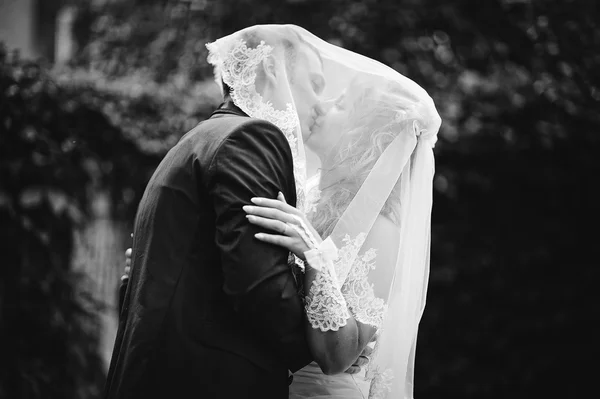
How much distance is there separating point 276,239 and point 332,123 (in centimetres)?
71

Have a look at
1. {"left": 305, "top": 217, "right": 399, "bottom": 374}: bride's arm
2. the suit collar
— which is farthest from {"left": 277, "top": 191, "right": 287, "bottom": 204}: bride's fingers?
the suit collar

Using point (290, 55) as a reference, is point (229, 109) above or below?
below

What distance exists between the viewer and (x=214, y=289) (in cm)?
212

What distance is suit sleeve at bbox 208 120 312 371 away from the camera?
1999mm

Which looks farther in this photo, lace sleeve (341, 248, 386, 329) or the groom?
lace sleeve (341, 248, 386, 329)

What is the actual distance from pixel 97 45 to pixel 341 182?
4.82 m

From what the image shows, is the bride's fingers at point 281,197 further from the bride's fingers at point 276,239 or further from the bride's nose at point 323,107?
the bride's nose at point 323,107

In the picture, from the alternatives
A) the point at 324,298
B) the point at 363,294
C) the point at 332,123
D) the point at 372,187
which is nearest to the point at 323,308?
the point at 324,298

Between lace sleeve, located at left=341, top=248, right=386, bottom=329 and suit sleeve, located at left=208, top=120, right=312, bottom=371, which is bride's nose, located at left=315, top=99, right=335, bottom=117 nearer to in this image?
suit sleeve, located at left=208, top=120, right=312, bottom=371

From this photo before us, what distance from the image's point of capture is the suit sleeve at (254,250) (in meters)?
2.00

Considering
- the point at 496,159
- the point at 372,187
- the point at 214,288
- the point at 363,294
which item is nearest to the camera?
the point at 214,288

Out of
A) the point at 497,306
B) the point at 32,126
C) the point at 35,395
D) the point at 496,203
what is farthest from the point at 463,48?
the point at 35,395

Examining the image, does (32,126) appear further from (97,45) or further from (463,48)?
(463,48)

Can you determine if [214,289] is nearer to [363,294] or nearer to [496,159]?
[363,294]
